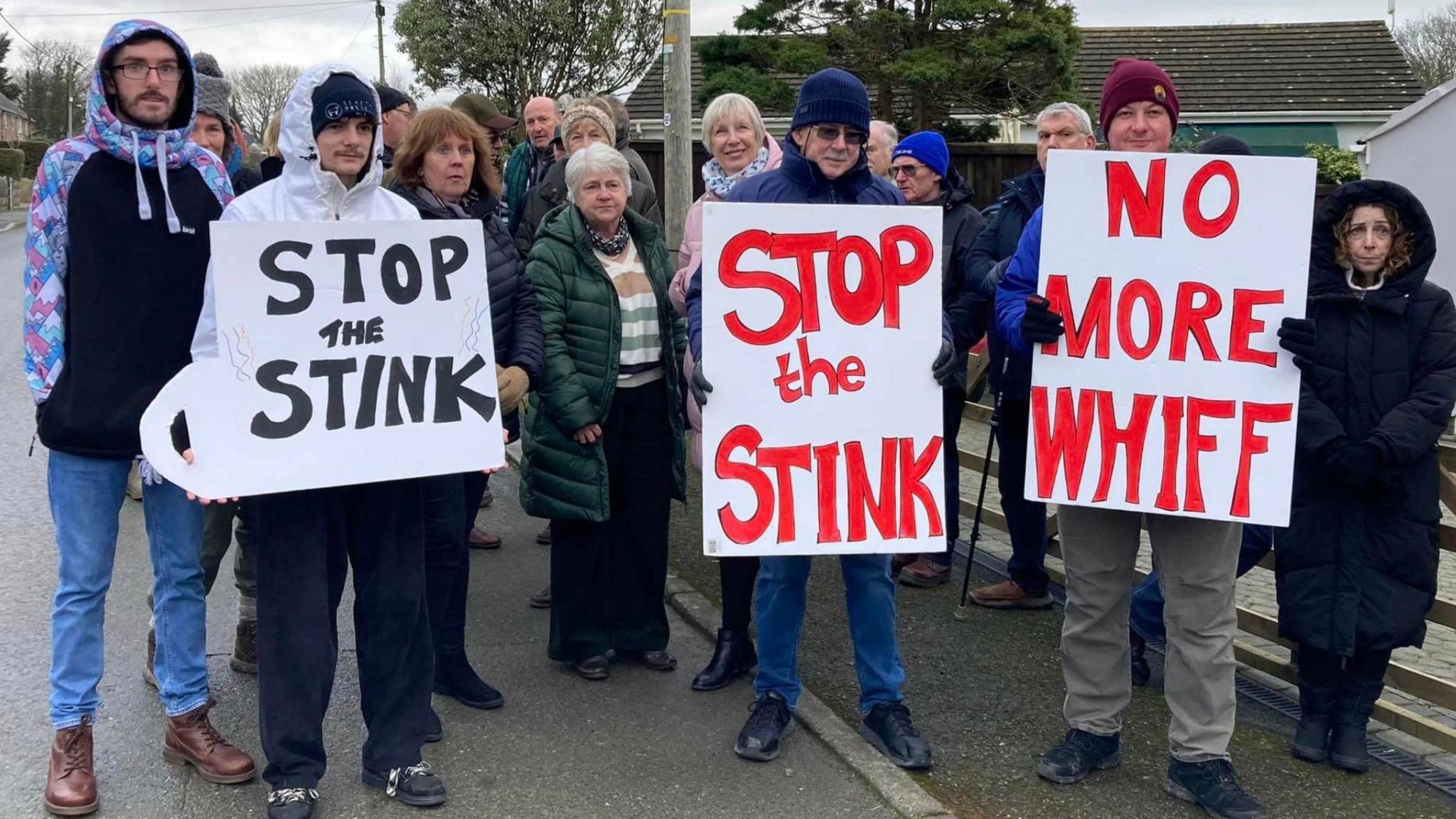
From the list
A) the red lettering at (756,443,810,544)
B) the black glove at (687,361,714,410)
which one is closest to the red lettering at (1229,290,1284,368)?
the red lettering at (756,443,810,544)

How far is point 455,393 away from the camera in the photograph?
148 inches

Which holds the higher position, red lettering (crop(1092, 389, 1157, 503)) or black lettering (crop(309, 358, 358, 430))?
black lettering (crop(309, 358, 358, 430))

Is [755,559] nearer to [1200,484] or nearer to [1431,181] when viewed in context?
[1200,484]

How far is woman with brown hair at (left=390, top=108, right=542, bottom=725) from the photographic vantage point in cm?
418

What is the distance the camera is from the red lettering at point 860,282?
399 cm

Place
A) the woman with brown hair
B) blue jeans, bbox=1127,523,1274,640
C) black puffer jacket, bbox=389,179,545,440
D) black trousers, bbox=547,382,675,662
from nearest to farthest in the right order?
the woman with brown hair < black puffer jacket, bbox=389,179,545,440 < blue jeans, bbox=1127,523,1274,640 < black trousers, bbox=547,382,675,662

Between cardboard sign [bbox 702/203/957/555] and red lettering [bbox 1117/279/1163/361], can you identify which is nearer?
red lettering [bbox 1117/279/1163/361]

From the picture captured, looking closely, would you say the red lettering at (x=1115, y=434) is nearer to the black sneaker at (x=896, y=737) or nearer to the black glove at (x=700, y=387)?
the black sneaker at (x=896, y=737)

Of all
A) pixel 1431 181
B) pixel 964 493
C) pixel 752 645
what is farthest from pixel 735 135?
pixel 1431 181

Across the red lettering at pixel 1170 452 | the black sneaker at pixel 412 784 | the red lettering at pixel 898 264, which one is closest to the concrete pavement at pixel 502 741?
the black sneaker at pixel 412 784

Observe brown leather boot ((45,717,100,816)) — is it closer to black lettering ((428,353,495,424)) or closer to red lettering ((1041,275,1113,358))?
black lettering ((428,353,495,424))

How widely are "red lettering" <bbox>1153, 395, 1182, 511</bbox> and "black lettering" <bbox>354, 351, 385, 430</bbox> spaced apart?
2.22m

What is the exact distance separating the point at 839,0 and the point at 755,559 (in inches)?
615

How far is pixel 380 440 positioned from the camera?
3.60 metres
